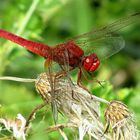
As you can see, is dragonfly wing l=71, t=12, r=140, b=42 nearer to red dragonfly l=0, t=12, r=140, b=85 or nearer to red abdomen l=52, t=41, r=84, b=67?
red dragonfly l=0, t=12, r=140, b=85

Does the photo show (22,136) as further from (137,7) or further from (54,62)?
(137,7)

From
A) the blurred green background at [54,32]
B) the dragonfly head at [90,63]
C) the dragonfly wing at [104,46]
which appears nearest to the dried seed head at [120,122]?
the dragonfly head at [90,63]

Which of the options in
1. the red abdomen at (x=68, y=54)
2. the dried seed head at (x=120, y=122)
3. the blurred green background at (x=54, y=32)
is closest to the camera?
the dried seed head at (x=120, y=122)

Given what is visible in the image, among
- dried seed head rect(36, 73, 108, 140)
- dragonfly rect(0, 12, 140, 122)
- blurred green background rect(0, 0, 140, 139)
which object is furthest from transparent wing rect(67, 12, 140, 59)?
dried seed head rect(36, 73, 108, 140)

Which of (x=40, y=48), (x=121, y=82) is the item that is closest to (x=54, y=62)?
(x=40, y=48)

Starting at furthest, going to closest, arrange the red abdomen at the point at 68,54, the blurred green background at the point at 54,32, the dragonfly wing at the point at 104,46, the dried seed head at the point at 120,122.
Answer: the blurred green background at the point at 54,32 → the dragonfly wing at the point at 104,46 → the red abdomen at the point at 68,54 → the dried seed head at the point at 120,122

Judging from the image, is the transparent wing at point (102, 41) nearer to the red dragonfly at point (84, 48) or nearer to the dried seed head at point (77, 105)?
the red dragonfly at point (84, 48)

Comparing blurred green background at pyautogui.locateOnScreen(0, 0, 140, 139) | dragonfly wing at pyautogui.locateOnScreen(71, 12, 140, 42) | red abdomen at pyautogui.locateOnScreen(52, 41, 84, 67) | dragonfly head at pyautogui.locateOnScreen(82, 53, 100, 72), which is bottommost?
dragonfly head at pyautogui.locateOnScreen(82, 53, 100, 72)
